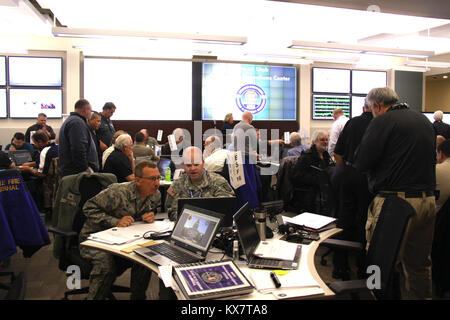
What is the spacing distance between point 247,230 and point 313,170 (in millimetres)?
→ 2810

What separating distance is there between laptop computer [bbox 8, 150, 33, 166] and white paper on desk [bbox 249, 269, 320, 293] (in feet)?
17.8

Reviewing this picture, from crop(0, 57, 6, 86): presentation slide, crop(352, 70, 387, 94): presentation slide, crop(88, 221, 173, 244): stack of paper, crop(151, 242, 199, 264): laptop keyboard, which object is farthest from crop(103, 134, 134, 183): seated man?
crop(352, 70, 387, 94): presentation slide

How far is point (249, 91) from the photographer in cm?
916

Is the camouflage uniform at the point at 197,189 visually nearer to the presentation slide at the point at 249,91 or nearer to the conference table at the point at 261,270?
the conference table at the point at 261,270

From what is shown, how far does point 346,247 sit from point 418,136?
2.94 feet

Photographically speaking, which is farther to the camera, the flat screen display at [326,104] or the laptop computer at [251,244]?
the flat screen display at [326,104]

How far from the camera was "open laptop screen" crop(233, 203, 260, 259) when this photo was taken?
6.48 feet

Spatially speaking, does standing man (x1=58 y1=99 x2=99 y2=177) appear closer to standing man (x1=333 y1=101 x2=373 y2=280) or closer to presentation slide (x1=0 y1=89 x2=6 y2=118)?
standing man (x1=333 y1=101 x2=373 y2=280)

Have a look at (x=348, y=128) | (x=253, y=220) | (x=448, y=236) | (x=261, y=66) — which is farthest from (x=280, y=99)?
(x=253, y=220)

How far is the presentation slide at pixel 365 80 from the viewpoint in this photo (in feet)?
33.2

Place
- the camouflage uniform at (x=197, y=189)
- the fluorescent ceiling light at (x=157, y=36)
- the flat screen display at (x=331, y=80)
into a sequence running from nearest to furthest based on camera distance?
1. the camouflage uniform at (x=197, y=189)
2. the fluorescent ceiling light at (x=157, y=36)
3. the flat screen display at (x=331, y=80)

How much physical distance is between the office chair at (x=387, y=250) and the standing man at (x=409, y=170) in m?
0.53

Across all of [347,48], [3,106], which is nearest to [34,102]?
[3,106]

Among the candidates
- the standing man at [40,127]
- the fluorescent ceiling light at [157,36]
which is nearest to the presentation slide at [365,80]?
the fluorescent ceiling light at [157,36]
